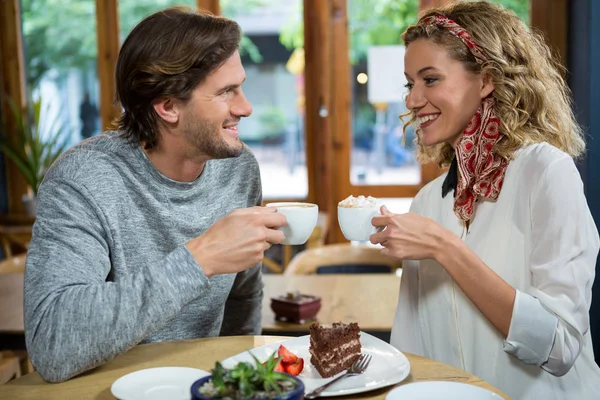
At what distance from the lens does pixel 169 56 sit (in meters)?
1.88

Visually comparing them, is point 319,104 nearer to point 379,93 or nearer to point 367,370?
point 379,93

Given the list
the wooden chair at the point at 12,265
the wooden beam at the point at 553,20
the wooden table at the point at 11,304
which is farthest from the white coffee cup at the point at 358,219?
the wooden beam at the point at 553,20

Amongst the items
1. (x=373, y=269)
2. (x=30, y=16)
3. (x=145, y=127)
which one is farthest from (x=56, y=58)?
(x=145, y=127)

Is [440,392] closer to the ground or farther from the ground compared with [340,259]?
farther from the ground

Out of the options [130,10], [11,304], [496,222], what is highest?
[130,10]

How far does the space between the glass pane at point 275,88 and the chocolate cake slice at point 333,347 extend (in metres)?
4.20

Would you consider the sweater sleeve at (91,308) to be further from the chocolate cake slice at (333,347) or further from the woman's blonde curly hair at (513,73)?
the woman's blonde curly hair at (513,73)

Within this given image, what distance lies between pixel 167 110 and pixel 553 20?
13.0 ft

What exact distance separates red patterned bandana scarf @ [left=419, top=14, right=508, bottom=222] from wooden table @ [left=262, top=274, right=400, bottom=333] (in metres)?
0.63

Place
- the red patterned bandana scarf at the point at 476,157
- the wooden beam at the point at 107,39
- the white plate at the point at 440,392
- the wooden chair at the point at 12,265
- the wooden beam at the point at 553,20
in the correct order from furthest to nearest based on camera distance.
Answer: the wooden beam at the point at 107,39 → the wooden beam at the point at 553,20 → the wooden chair at the point at 12,265 → the red patterned bandana scarf at the point at 476,157 → the white plate at the point at 440,392

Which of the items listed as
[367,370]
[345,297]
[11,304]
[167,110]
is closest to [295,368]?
[367,370]

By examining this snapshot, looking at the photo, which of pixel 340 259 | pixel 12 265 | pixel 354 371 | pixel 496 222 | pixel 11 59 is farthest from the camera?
pixel 11 59

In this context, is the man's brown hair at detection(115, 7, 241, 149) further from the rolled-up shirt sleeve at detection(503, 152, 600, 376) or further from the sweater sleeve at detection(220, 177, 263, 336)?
the rolled-up shirt sleeve at detection(503, 152, 600, 376)

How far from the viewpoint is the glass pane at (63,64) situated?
5801 mm
